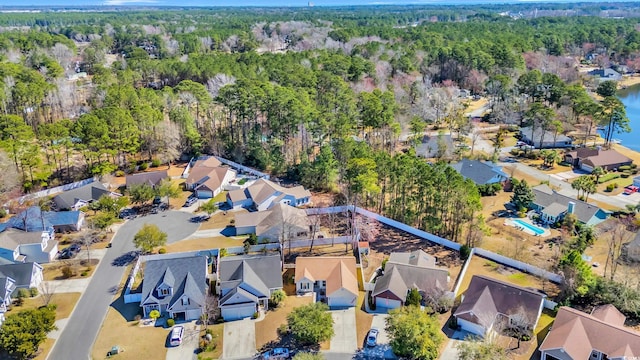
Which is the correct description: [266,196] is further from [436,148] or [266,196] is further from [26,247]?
[436,148]

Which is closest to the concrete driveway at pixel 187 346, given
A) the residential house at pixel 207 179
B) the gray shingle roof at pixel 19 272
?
the gray shingle roof at pixel 19 272

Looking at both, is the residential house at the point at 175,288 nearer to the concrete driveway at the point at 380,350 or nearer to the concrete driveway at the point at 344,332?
the concrete driveway at the point at 344,332

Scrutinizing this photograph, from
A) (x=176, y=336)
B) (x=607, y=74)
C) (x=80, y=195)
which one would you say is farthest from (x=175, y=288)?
(x=607, y=74)

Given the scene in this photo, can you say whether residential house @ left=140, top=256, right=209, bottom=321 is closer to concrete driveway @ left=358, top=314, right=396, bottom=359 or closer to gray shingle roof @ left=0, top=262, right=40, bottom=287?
gray shingle roof @ left=0, top=262, right=40, bottom=287

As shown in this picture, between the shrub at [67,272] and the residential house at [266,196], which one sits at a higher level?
the residential house at [266,196]

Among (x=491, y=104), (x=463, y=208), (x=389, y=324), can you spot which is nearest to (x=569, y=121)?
(x=491, y=104)

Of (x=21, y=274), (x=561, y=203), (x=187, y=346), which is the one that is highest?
(x=561, y=203)
